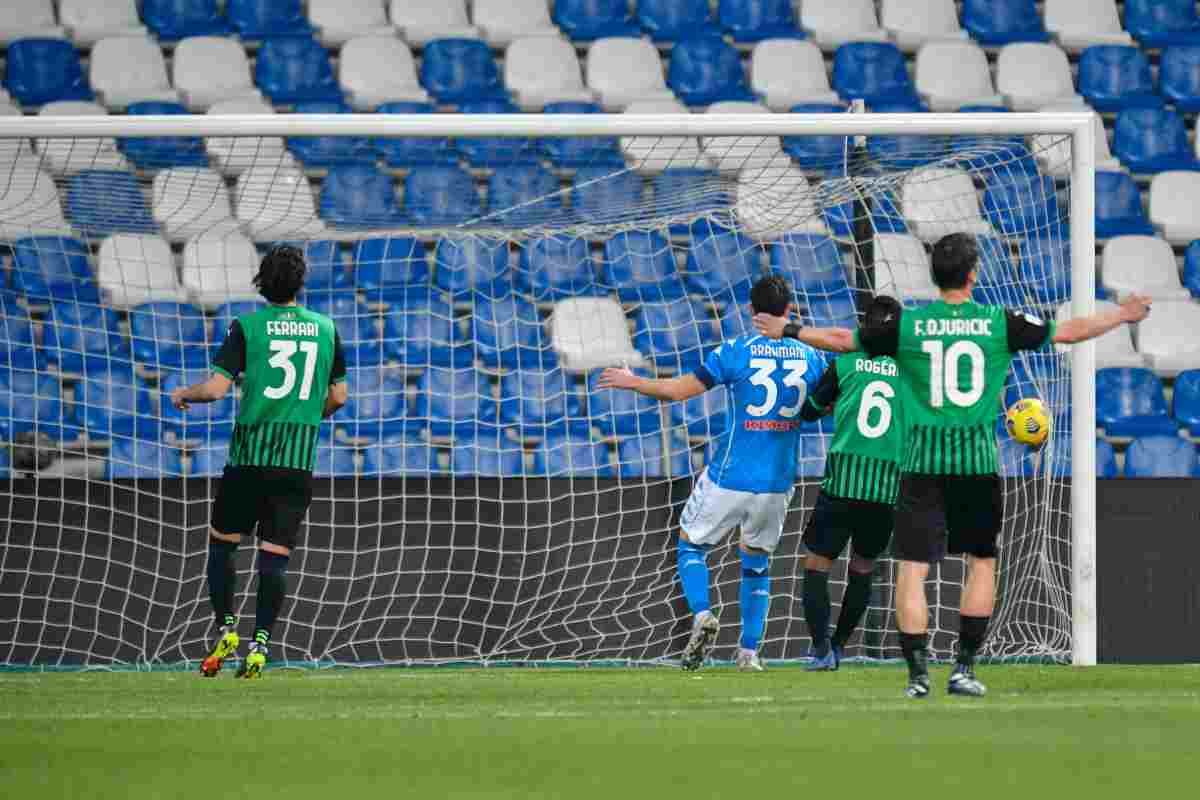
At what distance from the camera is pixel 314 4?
13.0 metres

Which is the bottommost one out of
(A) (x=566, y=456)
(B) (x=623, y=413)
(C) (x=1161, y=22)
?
(A) (x=566, y=456)

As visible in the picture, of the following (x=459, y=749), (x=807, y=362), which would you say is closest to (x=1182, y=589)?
(x=807, y=362)

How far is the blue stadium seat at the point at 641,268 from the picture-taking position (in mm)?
10719

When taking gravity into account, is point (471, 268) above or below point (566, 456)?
above

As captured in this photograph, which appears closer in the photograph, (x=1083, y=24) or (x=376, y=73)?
(x=376, y=73)

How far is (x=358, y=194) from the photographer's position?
1138 centimetres

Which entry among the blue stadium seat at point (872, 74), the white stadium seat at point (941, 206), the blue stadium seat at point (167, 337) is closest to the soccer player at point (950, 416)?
the white stadium seat at point (941, 206)

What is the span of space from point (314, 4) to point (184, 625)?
18.1 ft

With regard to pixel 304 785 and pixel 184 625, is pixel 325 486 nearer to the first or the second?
pixel 184 625

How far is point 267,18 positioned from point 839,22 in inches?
161

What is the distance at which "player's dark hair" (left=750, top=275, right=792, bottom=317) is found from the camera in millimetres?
8172

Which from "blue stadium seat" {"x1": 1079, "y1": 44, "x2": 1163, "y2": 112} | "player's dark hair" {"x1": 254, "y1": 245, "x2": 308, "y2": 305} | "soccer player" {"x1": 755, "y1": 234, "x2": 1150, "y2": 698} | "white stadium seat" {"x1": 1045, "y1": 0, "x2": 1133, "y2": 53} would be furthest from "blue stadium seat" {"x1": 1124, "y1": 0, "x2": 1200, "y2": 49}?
"player's dark hair" {"x1": 254, "y1": 245, "x2": 308, "y2": 305}

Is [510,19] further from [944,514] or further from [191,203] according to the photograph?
[944,514]

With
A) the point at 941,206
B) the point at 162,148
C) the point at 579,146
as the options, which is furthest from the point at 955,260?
the point at 162,148
